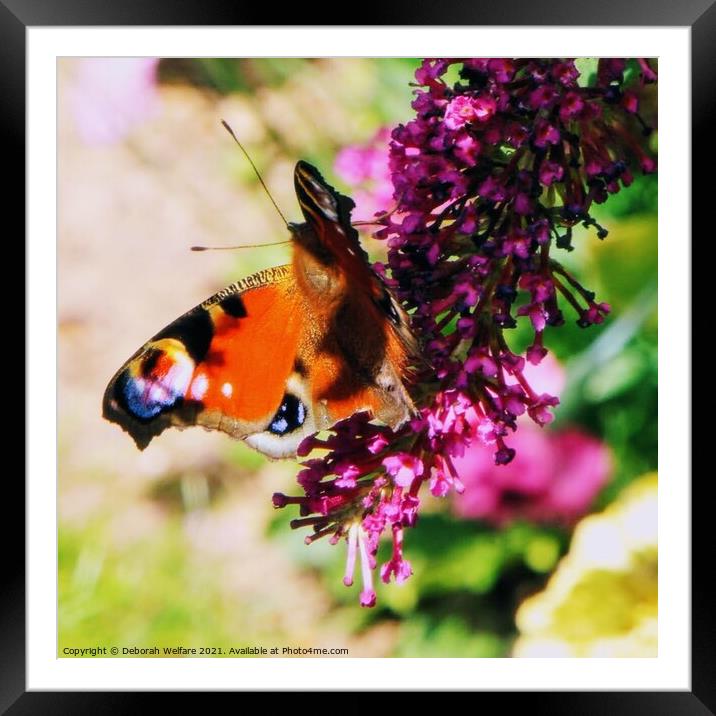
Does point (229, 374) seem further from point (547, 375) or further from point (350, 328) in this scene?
point (547, 375)

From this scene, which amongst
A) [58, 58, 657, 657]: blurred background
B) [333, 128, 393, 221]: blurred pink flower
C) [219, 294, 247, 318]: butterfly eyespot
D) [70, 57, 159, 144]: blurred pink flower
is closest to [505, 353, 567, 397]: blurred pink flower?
[58, 58, 657, 657]: blurred background

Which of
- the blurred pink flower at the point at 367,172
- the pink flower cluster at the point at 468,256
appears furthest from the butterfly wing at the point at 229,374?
the blurred pink flower at the point at 367,172

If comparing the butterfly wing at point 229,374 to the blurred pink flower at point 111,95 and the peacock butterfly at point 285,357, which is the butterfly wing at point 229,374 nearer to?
the peacock butterfly at point 285,357

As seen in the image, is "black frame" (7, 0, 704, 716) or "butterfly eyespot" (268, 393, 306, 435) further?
"black frame" (7, 0, 704, 716)

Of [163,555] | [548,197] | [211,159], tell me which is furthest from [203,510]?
[548,197]

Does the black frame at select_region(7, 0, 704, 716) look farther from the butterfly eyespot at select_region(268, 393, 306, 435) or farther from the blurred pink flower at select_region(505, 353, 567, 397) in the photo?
the butterfly eyespot at select_region(268, 393, 306, 435)

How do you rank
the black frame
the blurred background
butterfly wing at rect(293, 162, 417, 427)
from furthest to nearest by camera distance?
1. the blurred background
2. the black frame
3. butterfly wing at rect(293, 162, 417, 427)
